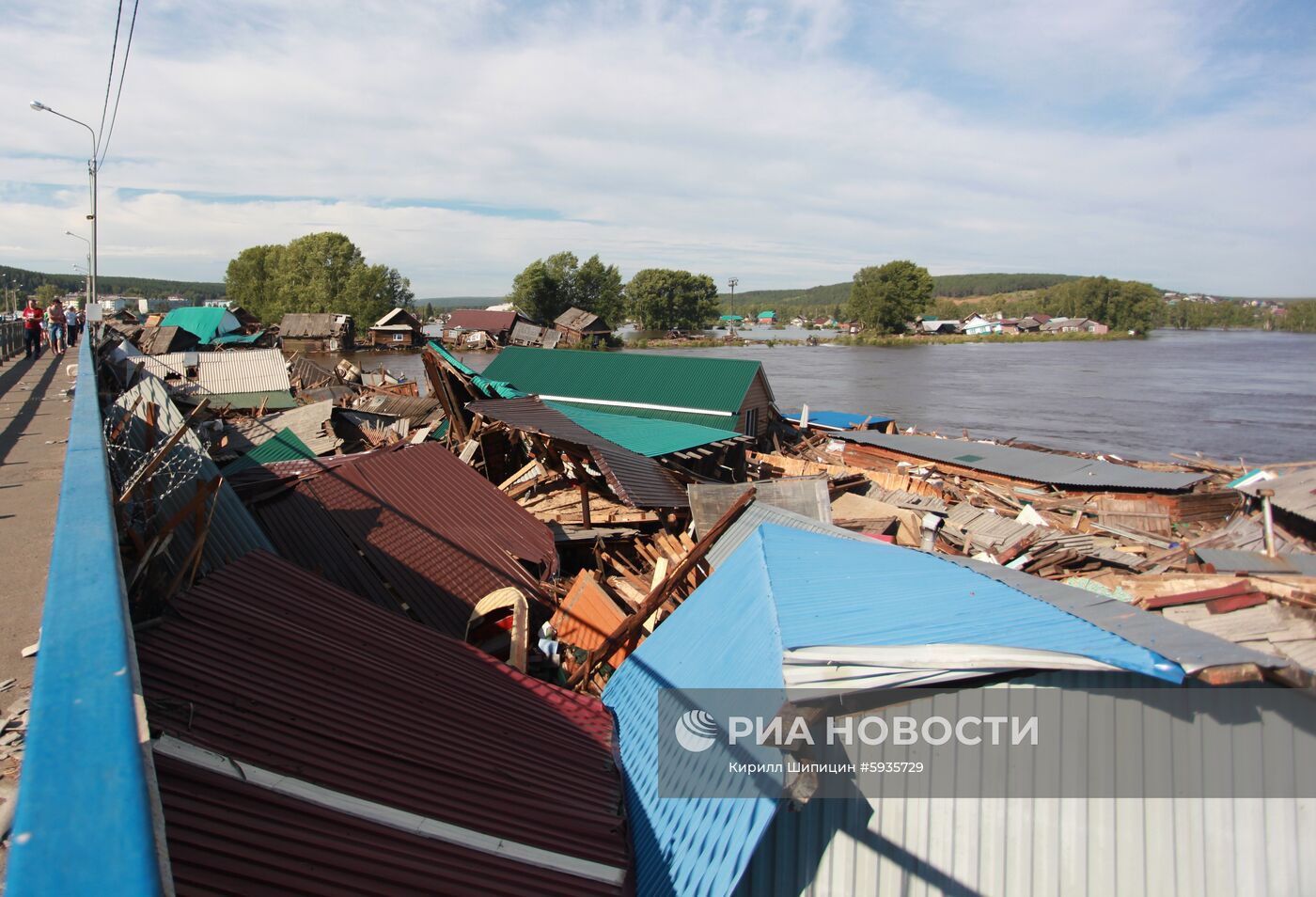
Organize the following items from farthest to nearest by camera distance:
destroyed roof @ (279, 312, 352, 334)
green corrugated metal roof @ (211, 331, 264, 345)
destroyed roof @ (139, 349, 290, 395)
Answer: destroyed roof @ (279, 312, 352, 334) → green corrugated metal roof @ (211, 331, 264, 345) → destroyed roof @ (139, 349, 290, 395)

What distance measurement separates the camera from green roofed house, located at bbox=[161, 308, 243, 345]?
53.6 meters

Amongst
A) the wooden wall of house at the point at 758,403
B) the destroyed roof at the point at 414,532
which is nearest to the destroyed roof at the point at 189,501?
the destroyed roof at the point at 414,532

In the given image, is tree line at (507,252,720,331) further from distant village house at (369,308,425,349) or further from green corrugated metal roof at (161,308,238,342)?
green corrugated metal roof at (161,308,238,342)

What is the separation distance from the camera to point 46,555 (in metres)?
4.75

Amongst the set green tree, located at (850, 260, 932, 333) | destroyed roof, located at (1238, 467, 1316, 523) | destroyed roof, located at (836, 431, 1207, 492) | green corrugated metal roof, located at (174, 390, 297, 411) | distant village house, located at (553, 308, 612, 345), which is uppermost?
green tree, located at (850, 260, 932, 333)

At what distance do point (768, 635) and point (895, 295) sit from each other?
10014cm

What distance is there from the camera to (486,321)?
236ft

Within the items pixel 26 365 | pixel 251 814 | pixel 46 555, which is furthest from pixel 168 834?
pixel 26 365

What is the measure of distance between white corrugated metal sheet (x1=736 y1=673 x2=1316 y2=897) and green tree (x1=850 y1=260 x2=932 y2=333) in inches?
3935

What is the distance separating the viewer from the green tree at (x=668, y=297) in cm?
9869

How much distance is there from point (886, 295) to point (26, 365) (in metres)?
93.8

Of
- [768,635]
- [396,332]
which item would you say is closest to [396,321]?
[396,332]

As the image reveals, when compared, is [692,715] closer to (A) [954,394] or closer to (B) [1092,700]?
(B) [1092,700]

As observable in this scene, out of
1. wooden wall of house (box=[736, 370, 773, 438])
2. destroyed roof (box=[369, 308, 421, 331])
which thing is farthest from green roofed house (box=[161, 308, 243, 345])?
wooden wall of house (box=[736, 370, 773, 438])
